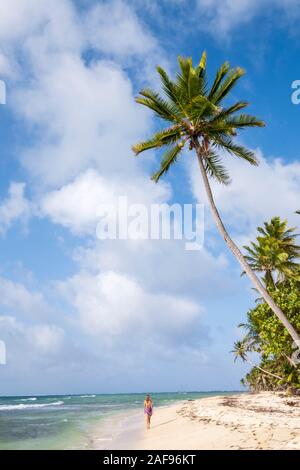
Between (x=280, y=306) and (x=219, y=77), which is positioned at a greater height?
(x=219, y=77)

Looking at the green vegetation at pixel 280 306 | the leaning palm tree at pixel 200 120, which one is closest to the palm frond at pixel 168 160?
the leaning palm tree at pixel 200 120

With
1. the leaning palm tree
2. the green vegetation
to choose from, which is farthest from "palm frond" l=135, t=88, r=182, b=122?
the green vegetation

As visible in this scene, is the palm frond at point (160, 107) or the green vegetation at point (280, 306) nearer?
the palm frond at point (160, 107)

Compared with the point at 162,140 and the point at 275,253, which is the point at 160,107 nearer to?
the point at 162,140

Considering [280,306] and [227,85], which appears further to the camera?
[280,306]

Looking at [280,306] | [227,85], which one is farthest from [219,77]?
[280,306]

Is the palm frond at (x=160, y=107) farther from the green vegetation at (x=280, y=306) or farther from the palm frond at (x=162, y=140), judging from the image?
the green vegetation at (x=280, y=306)

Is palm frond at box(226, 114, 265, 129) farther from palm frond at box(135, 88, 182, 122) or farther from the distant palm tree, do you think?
the distant palm tree

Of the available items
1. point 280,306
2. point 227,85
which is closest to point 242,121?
point 227,85

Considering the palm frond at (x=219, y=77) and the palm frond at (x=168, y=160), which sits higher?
the palm frond at (x=219, y=77)

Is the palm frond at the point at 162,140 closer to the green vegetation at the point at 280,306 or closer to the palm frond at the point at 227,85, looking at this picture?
the palm frond at the point at 227,85

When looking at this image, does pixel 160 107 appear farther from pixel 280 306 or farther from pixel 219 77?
pixel 280 306

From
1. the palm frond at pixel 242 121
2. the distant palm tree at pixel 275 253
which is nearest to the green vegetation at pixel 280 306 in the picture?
the distant palm tree at pixel 275 253
